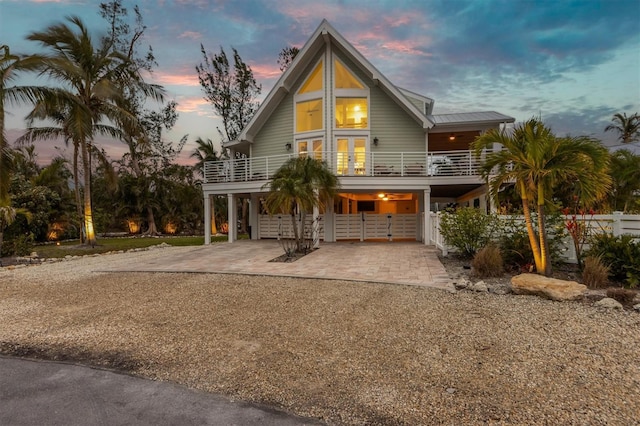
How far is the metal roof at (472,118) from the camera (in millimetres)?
16125

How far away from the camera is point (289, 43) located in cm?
3034

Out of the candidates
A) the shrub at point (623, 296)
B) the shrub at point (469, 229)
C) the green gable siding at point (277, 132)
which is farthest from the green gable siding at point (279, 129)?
the shrub at point (623, 296)

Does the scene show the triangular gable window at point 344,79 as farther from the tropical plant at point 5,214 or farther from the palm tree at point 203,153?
the tropical plant at point 5,214

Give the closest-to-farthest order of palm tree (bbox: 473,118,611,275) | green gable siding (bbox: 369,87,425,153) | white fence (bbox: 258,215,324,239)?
palm tree (bbox: 473,118,611,275) < green gable siding (bbox: 369,87,425,153) < white fence (bbox: 258,215,324,239)

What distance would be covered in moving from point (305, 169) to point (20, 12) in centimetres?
1610

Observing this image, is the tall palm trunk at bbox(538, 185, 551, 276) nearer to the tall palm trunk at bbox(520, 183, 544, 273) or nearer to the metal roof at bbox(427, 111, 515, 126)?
the tall palm trunk at bbox(520, 183, 544, 273)

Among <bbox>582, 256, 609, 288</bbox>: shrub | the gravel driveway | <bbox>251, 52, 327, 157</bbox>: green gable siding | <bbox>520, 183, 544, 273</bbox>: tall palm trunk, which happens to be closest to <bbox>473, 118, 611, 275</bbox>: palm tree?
<bbox>520, 183, 544, 273</bbox>: tall palm trunk

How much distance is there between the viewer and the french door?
16297mm

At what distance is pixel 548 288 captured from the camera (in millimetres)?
6035

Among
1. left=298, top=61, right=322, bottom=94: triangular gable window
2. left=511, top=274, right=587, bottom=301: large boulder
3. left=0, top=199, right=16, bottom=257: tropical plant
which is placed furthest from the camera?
left=298, top=61, right=322, bottom=94: triangular gable window

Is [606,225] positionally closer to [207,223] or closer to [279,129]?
[279,129]

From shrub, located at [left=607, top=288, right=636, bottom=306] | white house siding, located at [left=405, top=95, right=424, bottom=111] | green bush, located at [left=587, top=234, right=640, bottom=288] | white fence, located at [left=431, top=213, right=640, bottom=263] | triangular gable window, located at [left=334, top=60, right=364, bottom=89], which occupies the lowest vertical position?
shrub, located at [left=607, top=288, right=636, bottom=306]

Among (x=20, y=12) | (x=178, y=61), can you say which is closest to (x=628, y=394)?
(x=20, y=12)

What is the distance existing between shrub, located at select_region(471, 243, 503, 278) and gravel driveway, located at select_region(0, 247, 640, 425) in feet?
5.42
